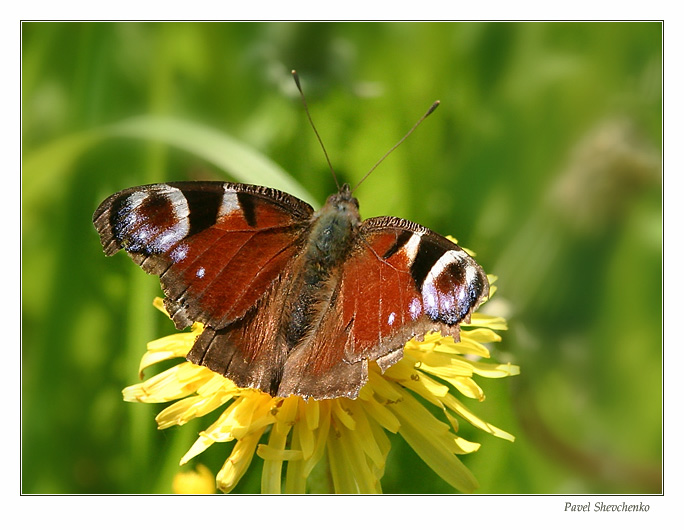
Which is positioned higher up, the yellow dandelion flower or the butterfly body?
the butterfly body

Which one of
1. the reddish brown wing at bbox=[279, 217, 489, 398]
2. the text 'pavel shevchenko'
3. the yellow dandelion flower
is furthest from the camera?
the text 'pavel shevchenko'

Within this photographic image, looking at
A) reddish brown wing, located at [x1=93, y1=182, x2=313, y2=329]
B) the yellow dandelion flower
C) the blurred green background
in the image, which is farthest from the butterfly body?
the blurred green background

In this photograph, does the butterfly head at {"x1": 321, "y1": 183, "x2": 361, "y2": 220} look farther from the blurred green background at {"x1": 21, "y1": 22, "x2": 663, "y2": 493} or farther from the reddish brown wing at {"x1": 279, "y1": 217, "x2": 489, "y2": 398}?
the blurred green background at {"x1": 21, "y1": 22, "x2": 663, "y2": 493}

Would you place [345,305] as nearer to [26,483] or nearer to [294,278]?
[294,278]

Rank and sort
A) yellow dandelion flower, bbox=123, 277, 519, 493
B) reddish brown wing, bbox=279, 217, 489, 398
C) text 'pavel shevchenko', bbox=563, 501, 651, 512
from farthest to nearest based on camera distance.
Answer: text 'pavel shevchenko', bbox=563, 501, 651, 512 < yellow dandelion flower, bbox=123, 277, 519, 493 < reddish brown wing, bbox=279, 217, 489, 398

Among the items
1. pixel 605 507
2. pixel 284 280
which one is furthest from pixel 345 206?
pixel 605 507

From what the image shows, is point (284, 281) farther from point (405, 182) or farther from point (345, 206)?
point (405, 182)

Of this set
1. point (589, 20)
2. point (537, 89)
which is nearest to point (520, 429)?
point (537, 89)
